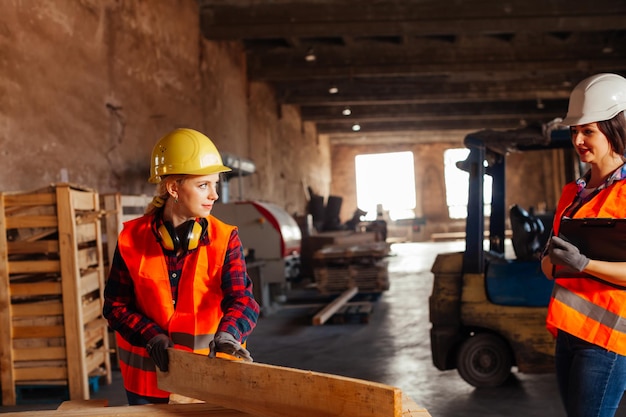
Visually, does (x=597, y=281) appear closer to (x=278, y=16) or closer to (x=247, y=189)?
(x=278, y=16)

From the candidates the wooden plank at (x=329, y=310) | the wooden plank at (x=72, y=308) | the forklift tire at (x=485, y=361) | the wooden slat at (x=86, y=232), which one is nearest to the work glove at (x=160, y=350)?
the wooden plank at (x=72, y=308)

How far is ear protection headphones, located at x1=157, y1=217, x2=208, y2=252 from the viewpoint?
2.48 metres

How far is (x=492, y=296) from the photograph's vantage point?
5.53m

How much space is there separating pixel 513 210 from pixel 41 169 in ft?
14.8

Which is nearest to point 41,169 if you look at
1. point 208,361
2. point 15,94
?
point 15,94

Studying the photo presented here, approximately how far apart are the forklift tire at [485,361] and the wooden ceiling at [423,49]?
7.52 meters

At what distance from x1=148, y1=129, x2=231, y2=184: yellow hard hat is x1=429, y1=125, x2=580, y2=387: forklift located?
335 centimetres

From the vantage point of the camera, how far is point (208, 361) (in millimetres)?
1940

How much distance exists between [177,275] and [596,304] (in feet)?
5.18

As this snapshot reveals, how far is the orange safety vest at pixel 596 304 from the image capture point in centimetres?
248

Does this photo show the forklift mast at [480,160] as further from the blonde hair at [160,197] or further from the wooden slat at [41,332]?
the wooden slat at [41,332]

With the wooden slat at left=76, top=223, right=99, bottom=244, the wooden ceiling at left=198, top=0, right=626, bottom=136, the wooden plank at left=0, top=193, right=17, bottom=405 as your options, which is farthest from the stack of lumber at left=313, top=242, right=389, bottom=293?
the wooden plank at left=0, top=193, right=17, bottom=405

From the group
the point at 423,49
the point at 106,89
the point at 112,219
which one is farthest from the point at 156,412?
the point at 423,49

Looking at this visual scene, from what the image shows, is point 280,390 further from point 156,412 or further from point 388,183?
point 388,183
